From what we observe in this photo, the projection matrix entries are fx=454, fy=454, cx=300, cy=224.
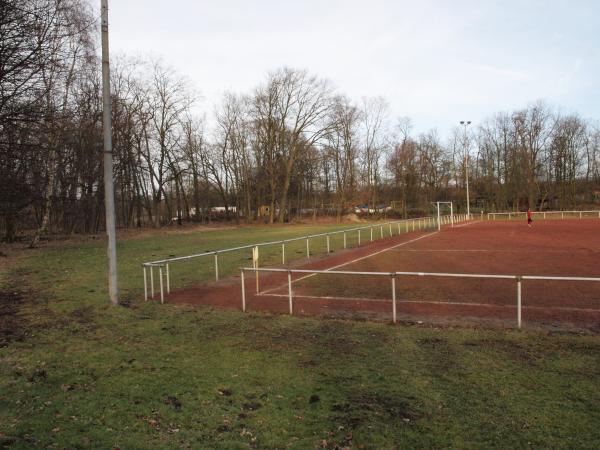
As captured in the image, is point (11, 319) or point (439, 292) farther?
point (439, 292)

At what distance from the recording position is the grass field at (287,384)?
3.93 meters

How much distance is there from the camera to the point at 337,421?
418 cm

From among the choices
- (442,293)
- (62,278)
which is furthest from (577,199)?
(62,278)

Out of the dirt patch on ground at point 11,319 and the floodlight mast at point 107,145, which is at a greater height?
the floodlight mast at point 107,145

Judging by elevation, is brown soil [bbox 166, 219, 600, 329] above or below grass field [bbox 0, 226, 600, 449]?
below

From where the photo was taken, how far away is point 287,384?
5.14 meters

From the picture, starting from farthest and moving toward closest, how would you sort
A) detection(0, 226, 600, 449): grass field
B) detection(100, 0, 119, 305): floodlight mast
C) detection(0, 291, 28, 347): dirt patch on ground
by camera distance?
detection(100, 0, 119, 305): floodlight mast
detection(0, 291, 28, 347): dirt patch on ground
detection(0, 226, 600, 449): grass field

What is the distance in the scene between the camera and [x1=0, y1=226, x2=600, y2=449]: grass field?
3.93 metres

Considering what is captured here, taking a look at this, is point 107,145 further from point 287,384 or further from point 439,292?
point 439,292

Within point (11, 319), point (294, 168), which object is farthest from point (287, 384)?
point (294, 168)

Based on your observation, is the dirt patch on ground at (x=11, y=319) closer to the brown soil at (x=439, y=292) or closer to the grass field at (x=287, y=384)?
the grass field at (x=287, y=384)

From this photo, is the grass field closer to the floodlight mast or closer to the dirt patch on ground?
the dirt patch on ground

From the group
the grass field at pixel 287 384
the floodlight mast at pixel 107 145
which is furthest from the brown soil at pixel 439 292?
the floodlight mast at pixel 107 145

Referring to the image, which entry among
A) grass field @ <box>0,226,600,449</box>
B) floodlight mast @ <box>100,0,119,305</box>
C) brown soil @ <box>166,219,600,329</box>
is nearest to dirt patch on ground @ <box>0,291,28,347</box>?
grass field @ <box>0,226,600,449</box>
